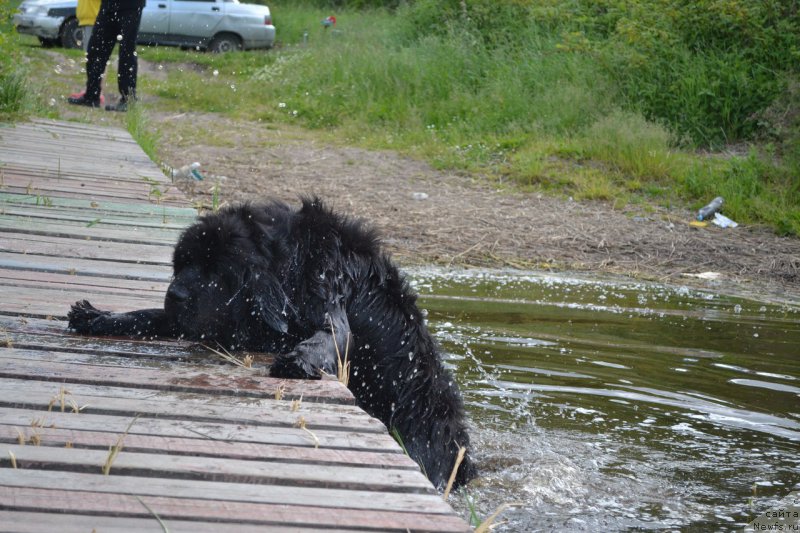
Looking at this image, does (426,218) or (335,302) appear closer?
(335,302)

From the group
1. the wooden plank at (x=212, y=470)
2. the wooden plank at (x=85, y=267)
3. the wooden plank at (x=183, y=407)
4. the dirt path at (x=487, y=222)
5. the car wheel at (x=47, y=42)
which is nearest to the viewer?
the wooden plank at (x=212, y=470)

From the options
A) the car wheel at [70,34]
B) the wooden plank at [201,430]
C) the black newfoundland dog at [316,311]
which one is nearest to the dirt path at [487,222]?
the black newfoundland dog at [316,311]

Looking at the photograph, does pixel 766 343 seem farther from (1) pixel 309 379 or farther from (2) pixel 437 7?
(2) pixel 437 7

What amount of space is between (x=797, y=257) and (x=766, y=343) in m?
3.11

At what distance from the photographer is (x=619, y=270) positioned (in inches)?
361

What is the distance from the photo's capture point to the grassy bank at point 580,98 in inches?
460

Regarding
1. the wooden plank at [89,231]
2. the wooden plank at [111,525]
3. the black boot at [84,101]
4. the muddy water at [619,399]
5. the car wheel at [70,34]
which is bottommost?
the muddy water at [619,399]

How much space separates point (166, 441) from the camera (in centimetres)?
250

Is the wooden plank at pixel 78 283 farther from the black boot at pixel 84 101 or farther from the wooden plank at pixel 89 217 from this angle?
the black boot at pixel 84 101

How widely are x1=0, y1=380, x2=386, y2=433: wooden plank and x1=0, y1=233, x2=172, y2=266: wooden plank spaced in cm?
208

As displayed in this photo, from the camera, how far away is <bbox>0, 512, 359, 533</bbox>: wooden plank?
1953mm

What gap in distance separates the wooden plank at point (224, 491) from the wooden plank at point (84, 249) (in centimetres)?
274

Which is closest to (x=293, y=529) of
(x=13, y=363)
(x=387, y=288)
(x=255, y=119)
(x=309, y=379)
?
(x=309, y=379)

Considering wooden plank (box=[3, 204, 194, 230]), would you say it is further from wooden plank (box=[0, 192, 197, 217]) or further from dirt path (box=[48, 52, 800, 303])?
dirt path (box=[48, 52, 800, 303])
